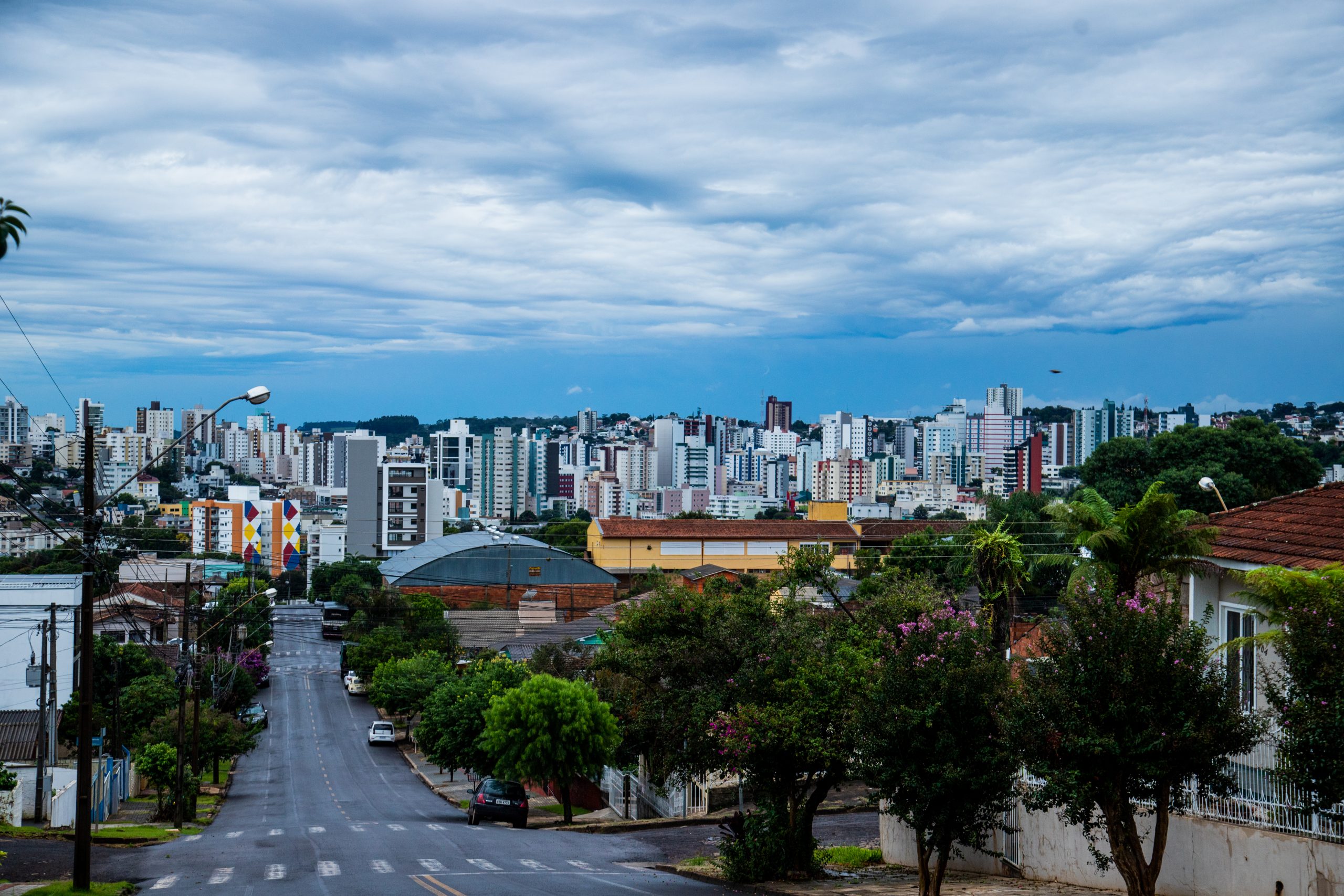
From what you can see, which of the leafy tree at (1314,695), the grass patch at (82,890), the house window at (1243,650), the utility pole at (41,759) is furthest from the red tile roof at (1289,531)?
the utility pole at (41,759)

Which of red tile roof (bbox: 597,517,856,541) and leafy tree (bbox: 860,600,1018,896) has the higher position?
red tile roof (bbox: 597,517,856,541)

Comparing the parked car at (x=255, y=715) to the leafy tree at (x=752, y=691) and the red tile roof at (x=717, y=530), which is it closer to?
the leafy tree at (x=752, y=691)

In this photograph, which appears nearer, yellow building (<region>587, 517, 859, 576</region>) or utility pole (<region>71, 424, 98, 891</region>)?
utility pole (<region>71, 424, 98, 891</region>)

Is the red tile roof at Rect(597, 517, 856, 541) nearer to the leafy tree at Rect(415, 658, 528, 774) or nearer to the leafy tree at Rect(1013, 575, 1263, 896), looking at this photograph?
the leafy tree at Rect(415, 658, 528, 774)

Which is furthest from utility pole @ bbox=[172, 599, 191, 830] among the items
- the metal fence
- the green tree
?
the metal fence

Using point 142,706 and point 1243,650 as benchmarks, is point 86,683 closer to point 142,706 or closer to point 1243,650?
point 1243,650

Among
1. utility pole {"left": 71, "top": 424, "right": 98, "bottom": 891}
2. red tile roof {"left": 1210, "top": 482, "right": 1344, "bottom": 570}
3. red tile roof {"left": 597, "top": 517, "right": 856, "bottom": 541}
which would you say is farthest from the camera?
red tile roof {"left": 597, "top": 517, "right": 856, "bottom": 541}
